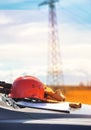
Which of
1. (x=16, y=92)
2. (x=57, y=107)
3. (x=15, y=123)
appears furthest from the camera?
(x=16, y=92)

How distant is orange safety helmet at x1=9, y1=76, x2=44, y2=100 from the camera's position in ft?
26.1

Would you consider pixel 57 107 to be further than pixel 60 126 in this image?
Yes

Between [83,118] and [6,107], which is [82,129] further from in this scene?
[6,107]

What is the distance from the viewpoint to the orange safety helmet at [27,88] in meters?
7.97

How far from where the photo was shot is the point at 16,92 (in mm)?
8008

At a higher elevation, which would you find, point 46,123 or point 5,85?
point 5,85

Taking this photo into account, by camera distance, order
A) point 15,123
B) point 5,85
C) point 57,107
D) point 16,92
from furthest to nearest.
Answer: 1. point 5,85
2. point 16,92
3. point 57,107
4. point 15,123

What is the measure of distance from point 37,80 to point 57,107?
48.8 inches

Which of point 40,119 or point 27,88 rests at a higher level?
point 27,88

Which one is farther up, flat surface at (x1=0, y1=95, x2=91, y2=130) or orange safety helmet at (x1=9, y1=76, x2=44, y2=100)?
orange safety helmet at (x1=9, y1=76, x2=44, y2=100)

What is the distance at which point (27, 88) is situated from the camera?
803 centimetres

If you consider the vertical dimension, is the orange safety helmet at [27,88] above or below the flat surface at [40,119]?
above

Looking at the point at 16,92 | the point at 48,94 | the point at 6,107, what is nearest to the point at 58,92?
the point at 48,94

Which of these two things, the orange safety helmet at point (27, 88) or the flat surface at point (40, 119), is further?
the orange safety helmet at point (27, 88)
